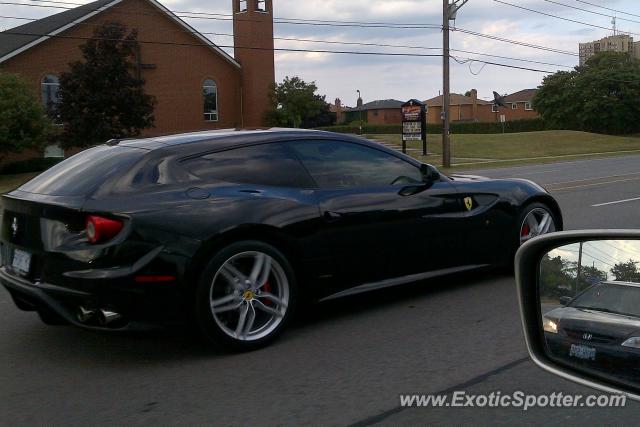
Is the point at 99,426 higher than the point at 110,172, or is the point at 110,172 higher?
the point at 110,172

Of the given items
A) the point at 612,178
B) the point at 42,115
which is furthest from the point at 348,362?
the point at 42,115

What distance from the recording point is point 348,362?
4.63 metres

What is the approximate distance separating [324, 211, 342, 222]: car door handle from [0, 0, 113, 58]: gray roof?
36.7m

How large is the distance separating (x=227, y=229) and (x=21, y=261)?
1.43 m

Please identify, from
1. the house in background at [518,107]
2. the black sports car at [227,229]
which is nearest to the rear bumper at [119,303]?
the black sports car at [227,229]

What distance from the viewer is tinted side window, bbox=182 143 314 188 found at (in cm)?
510

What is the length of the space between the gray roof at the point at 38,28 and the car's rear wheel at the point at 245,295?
Result: 36.9 metres

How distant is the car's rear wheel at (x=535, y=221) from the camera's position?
680 centimetres

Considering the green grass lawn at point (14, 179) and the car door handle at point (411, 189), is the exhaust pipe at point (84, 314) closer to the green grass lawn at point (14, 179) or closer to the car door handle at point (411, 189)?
the car door handle at point (411, 189)

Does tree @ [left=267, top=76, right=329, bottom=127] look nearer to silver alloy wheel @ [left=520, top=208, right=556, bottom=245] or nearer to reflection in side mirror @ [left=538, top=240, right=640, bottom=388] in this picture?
silver alloy wheel @ [left=520, top=208, right=556, bottom=245]

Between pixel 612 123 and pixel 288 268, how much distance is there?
7790 centimetres

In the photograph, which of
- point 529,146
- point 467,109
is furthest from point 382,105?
point 529,146

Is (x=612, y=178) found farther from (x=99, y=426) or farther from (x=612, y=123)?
(x=612, y=123)

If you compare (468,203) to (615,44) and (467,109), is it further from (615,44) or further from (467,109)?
(467,109)
